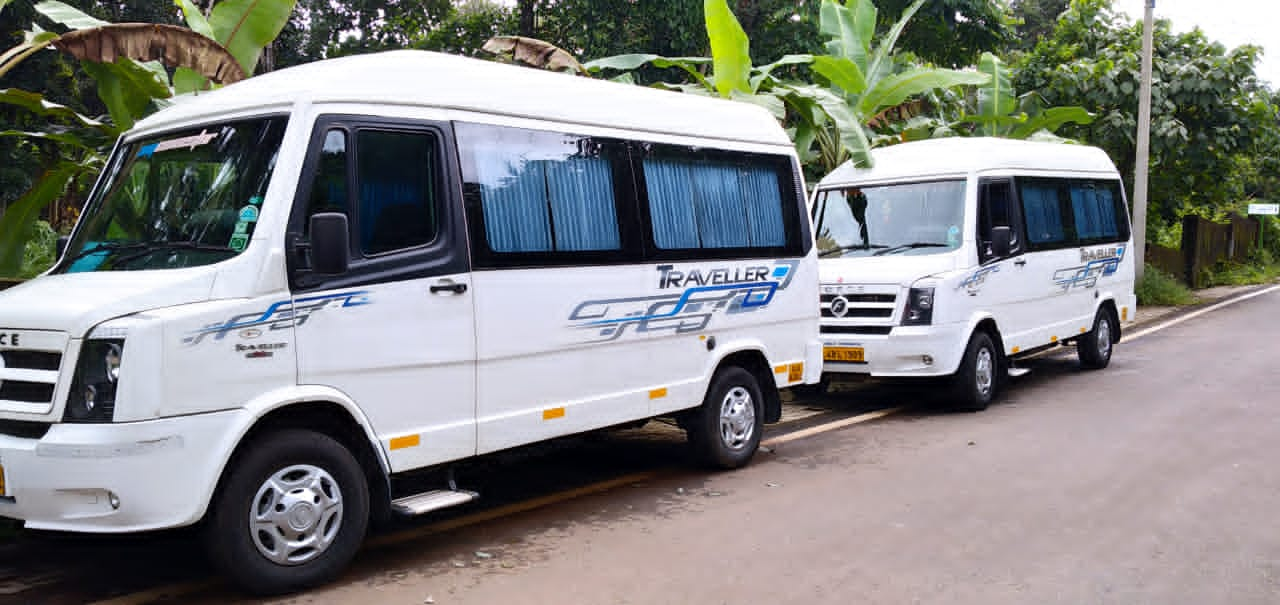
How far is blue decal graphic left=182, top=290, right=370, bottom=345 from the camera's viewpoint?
4.80 meters

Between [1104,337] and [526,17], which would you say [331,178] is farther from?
[526,17]

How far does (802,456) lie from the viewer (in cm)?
854

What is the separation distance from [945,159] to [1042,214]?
5.53ft

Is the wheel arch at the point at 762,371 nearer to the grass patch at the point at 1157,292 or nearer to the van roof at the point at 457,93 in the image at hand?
the van roof at the point at 457,93

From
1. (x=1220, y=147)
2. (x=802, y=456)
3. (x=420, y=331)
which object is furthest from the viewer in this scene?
(x=1220, y=147)

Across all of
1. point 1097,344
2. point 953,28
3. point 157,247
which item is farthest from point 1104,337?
point 953,28

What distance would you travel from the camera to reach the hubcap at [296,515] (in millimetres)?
5008

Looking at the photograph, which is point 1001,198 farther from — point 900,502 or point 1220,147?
point 1220,147

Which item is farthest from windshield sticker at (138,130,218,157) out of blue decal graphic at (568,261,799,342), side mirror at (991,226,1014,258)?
side mirror at (991,226,1014,258)

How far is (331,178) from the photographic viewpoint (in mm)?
5355

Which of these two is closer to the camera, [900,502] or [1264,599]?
[1264,599]

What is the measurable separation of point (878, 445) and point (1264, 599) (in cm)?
398

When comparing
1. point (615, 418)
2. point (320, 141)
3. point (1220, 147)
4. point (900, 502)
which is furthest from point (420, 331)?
point (1220, 147)

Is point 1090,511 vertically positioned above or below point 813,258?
below
